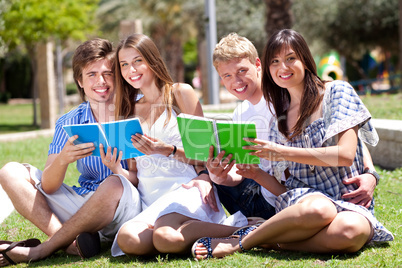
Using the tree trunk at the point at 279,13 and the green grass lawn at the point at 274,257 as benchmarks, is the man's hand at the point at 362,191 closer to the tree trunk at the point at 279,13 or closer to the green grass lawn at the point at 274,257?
the green grass lawn at the point at 274,257

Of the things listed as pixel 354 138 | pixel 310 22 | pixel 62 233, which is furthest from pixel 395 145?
pixel 310 22

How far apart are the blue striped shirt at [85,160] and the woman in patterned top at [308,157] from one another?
100cm

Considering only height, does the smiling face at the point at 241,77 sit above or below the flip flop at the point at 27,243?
above

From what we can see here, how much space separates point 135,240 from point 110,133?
683 millimetres

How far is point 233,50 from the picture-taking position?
3711 millimetres

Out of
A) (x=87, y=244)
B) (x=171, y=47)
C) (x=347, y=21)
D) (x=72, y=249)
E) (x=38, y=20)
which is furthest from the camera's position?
(x=171, y=47)

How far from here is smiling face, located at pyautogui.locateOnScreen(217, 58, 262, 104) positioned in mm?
3738

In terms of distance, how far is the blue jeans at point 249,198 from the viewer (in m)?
3.68

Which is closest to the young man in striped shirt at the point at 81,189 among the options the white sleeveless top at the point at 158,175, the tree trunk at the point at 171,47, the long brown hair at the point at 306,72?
the white sleeveless top at the point at 158,175

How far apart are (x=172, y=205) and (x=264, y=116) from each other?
0.93 m

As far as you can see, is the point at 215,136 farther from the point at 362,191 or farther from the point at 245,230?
the point at 362,191

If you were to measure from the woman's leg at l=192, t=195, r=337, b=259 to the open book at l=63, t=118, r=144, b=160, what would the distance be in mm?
813

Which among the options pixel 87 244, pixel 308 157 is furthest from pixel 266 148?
pixel 87 244

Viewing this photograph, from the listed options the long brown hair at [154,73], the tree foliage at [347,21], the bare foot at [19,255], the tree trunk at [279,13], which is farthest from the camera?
the tree foliage at [347,21]
